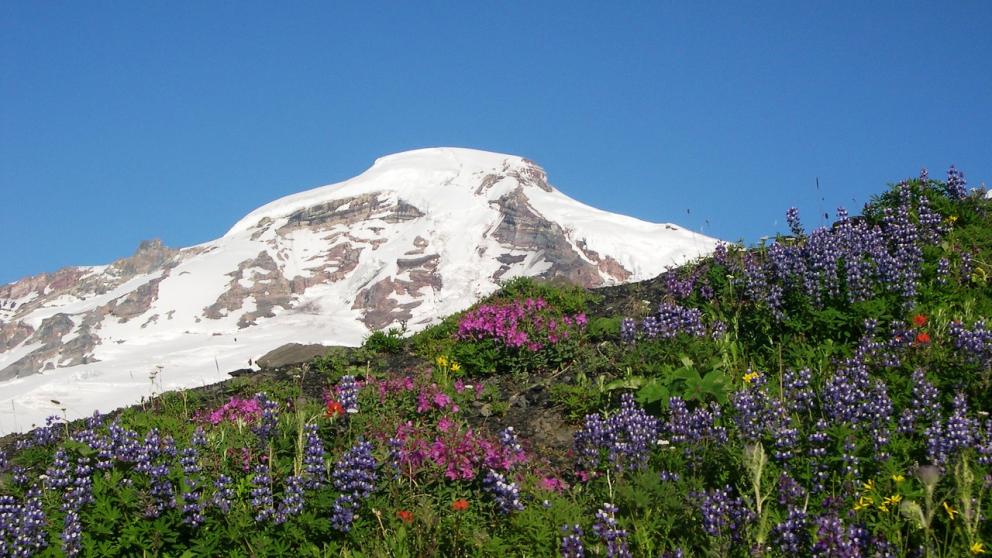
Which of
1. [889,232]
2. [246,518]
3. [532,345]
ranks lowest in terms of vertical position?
[246,518]

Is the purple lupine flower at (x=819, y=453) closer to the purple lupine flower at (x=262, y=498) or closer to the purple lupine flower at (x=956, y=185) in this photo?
the purple lupine flower at (x=262, y=498)

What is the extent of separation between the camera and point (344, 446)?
24.8 ft

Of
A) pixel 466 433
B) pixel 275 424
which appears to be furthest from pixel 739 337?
pixel 275 424

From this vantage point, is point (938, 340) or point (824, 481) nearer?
point (824, 481)

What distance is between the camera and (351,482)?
255 inches

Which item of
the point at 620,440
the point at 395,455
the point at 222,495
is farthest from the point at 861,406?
the point at 222,495

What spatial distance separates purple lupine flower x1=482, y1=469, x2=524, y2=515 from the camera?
6.30 metres

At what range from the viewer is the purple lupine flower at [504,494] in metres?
6.30

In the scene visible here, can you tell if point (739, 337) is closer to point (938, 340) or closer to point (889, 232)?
point (938, 340)

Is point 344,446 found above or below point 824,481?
above

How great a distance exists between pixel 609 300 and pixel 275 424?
5.67 m

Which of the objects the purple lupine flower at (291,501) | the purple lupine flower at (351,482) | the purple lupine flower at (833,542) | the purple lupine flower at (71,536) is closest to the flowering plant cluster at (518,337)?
the purple lupine flower at (351,482)

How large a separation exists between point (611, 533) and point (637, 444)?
3.77 feet

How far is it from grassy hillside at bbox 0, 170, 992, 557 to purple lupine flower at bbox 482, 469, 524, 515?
0.08 feet
